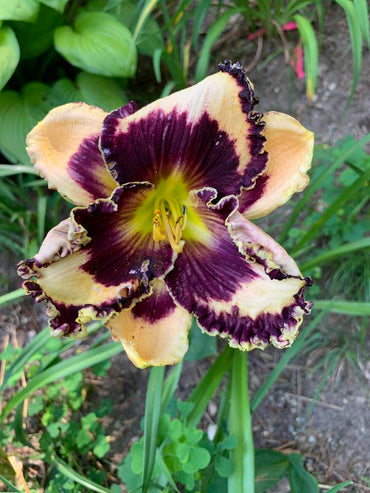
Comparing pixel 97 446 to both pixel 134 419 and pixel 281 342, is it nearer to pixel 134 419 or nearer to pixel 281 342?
pixel 134 419

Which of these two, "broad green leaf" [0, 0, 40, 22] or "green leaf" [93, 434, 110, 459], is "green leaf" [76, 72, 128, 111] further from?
"green leaf" [93, 434, 110, 459]

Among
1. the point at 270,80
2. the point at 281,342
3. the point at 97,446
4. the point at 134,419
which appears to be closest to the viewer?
the point at 281,342

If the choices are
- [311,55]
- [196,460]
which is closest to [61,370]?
[196,460]

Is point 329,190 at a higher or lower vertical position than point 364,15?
lower

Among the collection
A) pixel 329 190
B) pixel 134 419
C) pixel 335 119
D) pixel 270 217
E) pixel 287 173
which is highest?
pixel 287 173

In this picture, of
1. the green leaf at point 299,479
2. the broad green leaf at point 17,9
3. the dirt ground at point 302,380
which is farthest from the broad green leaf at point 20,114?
the green leaf at point 299,479

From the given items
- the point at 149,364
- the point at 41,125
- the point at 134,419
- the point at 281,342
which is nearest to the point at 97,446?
the point at 134,419
